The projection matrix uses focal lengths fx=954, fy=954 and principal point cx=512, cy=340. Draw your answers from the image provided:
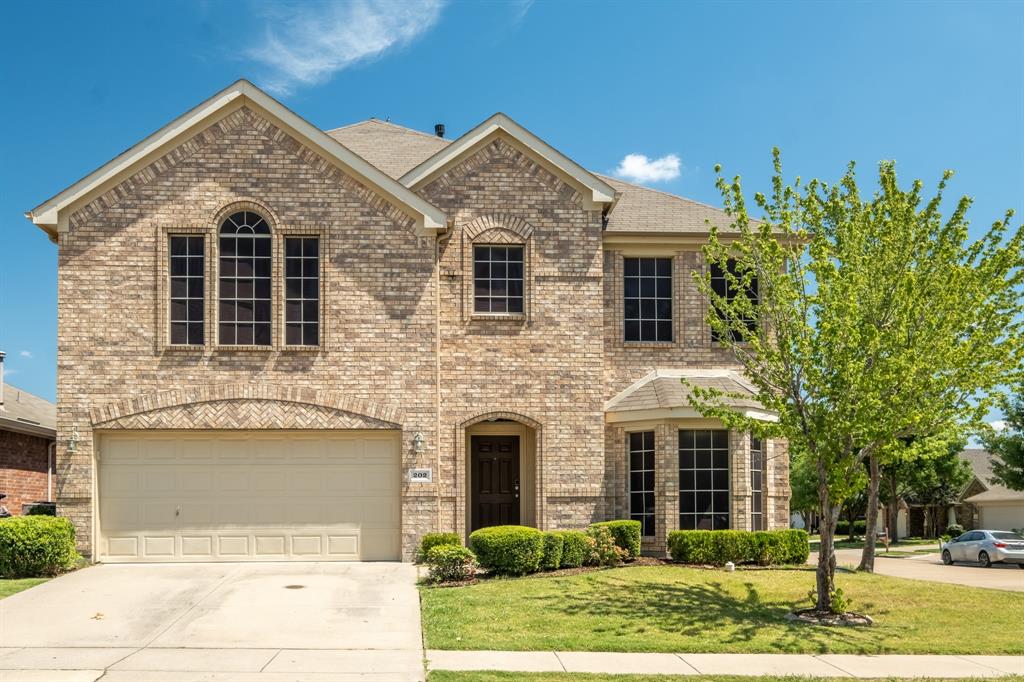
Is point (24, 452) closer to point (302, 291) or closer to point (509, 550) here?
point (302, 291)

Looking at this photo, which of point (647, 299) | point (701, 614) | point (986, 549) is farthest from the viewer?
point (986, 549)

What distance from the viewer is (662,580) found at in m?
16.1

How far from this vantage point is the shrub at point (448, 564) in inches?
616

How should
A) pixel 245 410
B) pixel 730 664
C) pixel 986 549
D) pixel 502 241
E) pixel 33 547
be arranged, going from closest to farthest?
1. pixel 730 664
2. pixel 33 547
3. pixel 245 410
4. pixel 502 241
5. pixel 986 549

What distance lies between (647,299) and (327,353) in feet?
22.8

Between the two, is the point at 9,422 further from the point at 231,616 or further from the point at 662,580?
the point at 662,580

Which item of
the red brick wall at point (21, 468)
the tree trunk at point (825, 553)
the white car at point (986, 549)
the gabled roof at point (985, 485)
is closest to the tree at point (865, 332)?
the tree trunk at point (825, 553)

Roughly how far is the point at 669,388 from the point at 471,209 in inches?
214

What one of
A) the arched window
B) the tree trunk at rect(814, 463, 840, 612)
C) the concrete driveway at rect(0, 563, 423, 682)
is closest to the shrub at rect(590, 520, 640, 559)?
the concrete driveway at rect(0, 563, 423, 682)

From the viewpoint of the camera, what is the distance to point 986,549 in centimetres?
2814

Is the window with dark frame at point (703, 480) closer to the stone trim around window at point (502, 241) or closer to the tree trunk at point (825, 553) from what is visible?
the stone trim around window at point (502, 241)

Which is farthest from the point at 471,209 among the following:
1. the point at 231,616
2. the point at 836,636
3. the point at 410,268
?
the point at 836,636

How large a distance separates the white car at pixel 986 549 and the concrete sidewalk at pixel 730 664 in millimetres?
17689

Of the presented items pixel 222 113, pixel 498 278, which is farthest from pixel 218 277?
pixel 498 278
